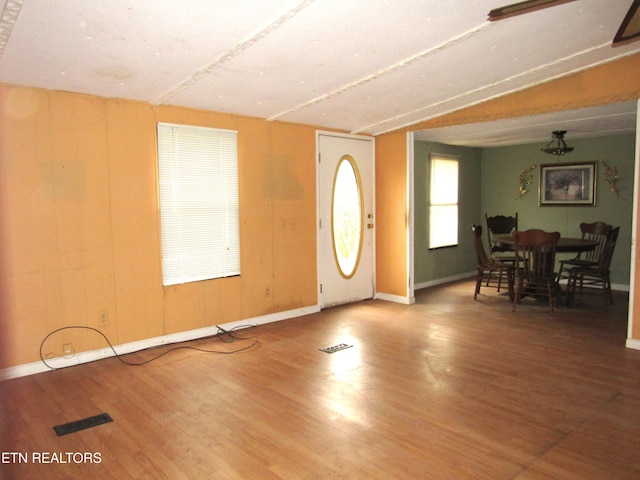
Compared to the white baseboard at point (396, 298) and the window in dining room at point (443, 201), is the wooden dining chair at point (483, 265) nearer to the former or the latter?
the white baseboard at point (396, 298)

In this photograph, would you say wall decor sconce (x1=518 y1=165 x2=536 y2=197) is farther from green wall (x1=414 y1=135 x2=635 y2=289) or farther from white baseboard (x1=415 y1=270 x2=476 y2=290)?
white baseboard (x1=415 y1=270 x2=476 y2=290)

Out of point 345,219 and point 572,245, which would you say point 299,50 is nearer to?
point 345,219

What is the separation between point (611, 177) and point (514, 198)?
1444 mm

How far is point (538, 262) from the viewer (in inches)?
209

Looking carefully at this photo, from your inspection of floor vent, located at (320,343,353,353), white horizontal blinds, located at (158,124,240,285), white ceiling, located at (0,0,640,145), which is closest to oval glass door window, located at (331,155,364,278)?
white ceiling, located at (0,0,640,145)

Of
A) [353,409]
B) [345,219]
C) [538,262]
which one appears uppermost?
[345,219]

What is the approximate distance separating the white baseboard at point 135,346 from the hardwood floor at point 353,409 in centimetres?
9

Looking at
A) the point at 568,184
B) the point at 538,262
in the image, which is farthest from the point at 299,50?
the point at 568,184

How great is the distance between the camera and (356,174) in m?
5.82

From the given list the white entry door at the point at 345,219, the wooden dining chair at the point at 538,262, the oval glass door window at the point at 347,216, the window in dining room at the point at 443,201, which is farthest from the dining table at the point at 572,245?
the oval glass door window at the point at 347,216

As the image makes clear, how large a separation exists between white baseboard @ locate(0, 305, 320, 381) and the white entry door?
71cm

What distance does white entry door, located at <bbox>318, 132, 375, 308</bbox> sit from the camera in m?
5.48

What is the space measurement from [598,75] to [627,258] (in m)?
3.59

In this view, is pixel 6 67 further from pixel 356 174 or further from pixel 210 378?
pixel 356 174
